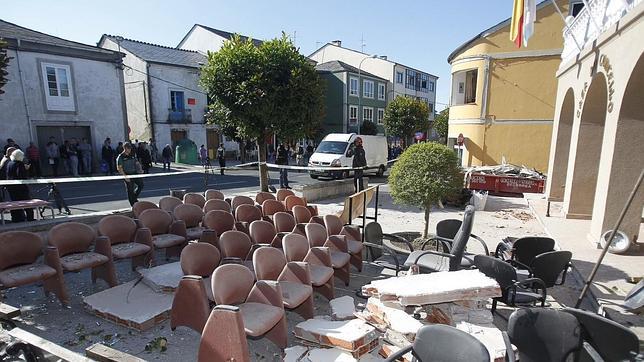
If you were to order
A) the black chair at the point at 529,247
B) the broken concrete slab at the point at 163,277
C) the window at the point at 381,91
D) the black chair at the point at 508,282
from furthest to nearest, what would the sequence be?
the window at the point at 381,91, the black chair at the point at 529,247, the broken concrete slab at the point at 163,277, the black chair at the point at 508,282

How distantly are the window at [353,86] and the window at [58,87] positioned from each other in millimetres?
22967

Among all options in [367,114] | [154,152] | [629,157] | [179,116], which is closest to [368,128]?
[367,114]

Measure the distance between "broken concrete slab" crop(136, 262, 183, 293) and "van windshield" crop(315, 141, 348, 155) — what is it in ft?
41.3

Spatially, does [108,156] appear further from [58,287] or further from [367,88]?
[367,88]

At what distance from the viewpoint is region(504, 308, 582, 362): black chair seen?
8.92 ft

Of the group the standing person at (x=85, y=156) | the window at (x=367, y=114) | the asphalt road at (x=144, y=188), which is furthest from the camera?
the window at (x=367, y=114)

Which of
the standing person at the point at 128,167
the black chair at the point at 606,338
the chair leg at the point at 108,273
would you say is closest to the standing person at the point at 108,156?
the standing person at the point at 128,167

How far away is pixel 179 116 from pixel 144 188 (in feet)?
45.0

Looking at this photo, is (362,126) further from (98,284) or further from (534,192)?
(98,284)

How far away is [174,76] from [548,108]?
24170 millimetres

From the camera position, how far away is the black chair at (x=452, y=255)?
14.4 ft

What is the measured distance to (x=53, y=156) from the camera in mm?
16531

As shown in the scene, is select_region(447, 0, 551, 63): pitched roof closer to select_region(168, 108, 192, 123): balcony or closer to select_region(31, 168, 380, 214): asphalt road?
select_region(31, 168, 380, 214): asphalt road

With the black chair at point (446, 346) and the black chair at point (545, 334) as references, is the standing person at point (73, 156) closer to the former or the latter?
the black chair at point (446, 346)
